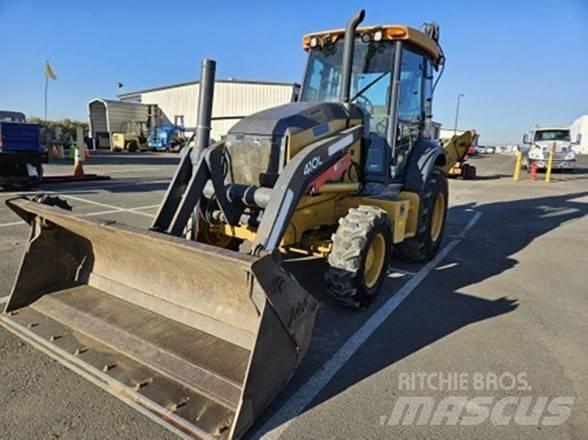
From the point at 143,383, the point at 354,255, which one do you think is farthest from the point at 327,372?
the point at 143,383

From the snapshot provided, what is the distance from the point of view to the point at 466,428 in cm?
258

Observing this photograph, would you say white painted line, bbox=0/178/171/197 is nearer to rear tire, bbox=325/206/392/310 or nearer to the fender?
the fender

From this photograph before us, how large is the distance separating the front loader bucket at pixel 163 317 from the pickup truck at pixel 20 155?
8238 millimetres

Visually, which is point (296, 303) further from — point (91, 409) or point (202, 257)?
point (91, 409)

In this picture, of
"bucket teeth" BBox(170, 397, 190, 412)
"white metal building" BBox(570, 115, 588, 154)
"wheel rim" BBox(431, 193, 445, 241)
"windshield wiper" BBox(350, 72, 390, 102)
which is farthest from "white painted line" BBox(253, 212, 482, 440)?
"white metal building" BBox(570, 115, 588, 154)

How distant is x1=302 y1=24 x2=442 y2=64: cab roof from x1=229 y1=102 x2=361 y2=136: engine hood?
129 centimetres

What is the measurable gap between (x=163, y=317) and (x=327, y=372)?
1.35 m

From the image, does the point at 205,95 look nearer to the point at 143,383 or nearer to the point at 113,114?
the point at 143,383

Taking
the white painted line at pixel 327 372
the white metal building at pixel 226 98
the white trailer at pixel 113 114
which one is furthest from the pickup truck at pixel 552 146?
the white trailer at pixel 113 114

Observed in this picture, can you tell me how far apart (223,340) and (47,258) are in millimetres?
1927

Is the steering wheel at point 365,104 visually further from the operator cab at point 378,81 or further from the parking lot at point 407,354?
the parking lot at point 407,354

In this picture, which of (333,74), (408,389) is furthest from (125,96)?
(408,389)

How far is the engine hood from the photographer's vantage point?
3889 millimetres

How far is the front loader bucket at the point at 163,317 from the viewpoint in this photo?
239 cm
